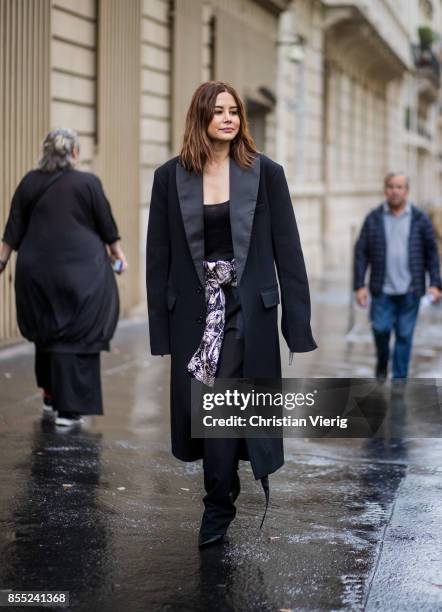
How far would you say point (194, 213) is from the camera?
200 inches

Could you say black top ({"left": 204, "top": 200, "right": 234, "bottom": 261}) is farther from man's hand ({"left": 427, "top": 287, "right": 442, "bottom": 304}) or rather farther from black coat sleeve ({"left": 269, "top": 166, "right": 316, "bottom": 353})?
man's hand ({"left": 427, "top": 287, "right": 442, "bottom": 304})

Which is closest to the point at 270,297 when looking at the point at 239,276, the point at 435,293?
the point at 239,276

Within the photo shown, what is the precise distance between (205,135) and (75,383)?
289 cm

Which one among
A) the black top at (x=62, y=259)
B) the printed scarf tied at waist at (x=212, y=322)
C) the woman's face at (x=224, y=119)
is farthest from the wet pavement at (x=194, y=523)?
the woman's face at (x=224, y=119)

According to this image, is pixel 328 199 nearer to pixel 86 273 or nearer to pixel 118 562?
pixel 86 273

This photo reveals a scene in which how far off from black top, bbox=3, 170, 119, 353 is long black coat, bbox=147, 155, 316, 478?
2.37 m

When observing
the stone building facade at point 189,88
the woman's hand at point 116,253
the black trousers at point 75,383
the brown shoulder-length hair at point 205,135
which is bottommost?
the black trousers at point 75,383

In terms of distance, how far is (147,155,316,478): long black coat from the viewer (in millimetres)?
5090

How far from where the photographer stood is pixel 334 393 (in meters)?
6.48

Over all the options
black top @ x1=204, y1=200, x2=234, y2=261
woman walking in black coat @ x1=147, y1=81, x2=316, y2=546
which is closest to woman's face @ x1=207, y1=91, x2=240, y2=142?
woman walking in black coat @ x1=147, y1=81, x2=316, y2=546

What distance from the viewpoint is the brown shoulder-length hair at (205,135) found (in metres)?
5.05

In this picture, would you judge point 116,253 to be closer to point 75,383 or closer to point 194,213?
point 75,383

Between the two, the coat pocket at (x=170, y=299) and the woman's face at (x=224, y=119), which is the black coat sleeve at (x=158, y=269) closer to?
the coat pocket at (x=170, y=299)

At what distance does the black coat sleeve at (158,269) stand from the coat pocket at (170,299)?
3cm
